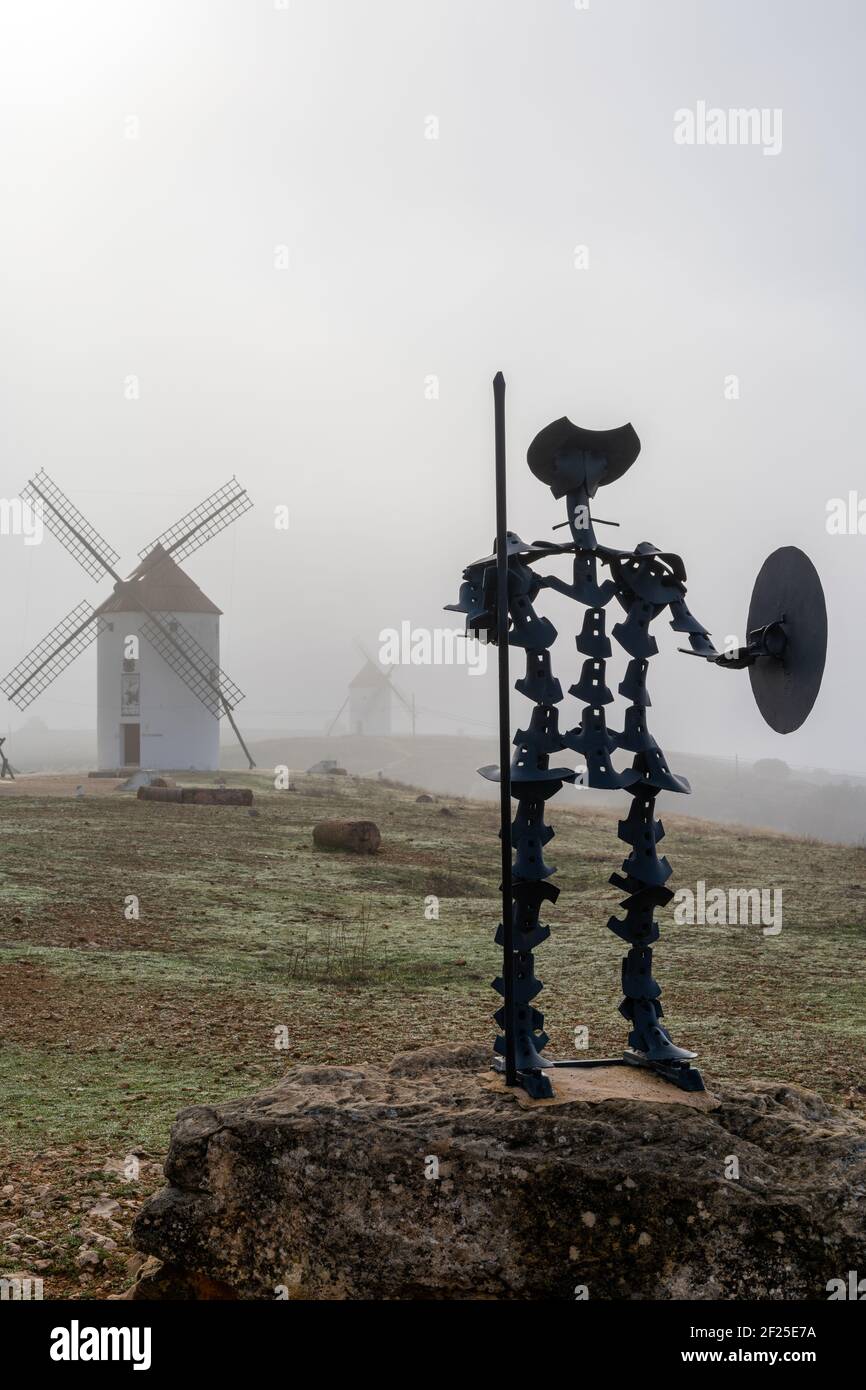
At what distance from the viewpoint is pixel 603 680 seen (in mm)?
6348

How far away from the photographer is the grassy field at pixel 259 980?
7512 millimetres

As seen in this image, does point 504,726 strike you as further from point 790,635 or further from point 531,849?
point 790,635

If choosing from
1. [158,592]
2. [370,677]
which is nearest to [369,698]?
[370,677]

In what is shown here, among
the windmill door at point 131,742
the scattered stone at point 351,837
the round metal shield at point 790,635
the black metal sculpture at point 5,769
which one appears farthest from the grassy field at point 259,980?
the windmill door at point 131,742

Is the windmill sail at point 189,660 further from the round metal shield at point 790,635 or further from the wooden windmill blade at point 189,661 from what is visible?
the round metal shield at point 790,635

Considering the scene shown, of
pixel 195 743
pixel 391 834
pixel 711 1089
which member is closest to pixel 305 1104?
pixel 711 1089

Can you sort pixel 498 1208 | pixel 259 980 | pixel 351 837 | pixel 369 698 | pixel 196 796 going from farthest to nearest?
1. pixel 369 698
2. pixel 196 796
3. pixel 351 837
4. pixel 259 980
5. pixel 498 1208

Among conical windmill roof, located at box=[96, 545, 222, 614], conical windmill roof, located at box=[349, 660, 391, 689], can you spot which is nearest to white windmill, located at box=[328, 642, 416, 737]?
conical windmill roof, located at box=[349, 660, 391, 689]

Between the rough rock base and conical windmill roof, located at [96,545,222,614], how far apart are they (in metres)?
41.4

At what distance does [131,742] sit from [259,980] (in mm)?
34036

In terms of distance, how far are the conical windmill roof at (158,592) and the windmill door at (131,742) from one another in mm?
4740

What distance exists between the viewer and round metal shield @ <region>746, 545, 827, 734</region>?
6.28 meters
